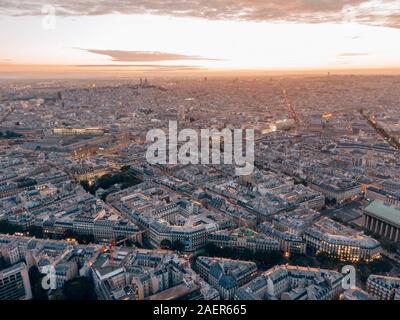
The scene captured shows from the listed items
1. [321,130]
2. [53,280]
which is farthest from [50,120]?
[53,280]

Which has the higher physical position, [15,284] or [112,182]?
[112,182]

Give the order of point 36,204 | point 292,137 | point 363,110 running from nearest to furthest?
1. point 36,204
2. point 292,137
3. point 363,110

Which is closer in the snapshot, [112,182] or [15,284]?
[15,284]

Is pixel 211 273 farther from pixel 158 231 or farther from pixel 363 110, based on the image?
pixel 363 110

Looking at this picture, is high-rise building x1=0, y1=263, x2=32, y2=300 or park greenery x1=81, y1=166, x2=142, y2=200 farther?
park greenery x1=81, y1=166, x2=142, y2=200

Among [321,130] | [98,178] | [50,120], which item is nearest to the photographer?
[98,178]

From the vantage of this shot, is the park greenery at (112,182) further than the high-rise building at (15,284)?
Yes

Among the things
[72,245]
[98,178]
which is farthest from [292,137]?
[72,245]

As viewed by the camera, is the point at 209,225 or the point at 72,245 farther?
the point at 209,225
